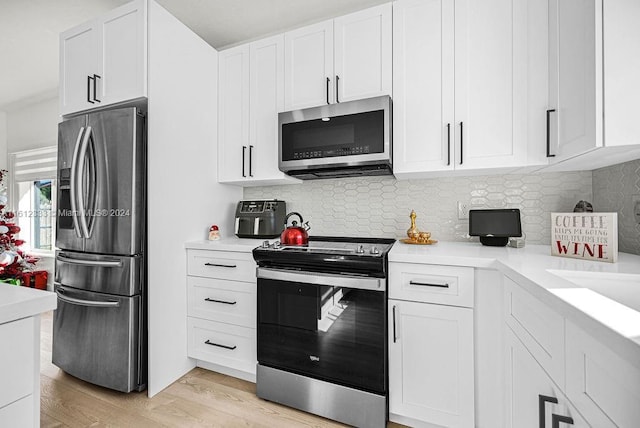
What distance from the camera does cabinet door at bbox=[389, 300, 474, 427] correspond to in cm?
144

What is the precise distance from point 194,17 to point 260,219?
1704mm

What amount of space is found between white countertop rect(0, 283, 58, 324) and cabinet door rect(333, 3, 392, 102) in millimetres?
1737

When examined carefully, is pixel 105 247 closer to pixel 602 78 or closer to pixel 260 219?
pixel 260 219

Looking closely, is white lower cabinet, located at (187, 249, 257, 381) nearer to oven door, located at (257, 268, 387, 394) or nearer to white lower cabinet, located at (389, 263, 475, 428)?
oven door, located at (257, 268, 387, 394)

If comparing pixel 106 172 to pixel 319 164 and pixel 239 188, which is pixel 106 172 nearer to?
pixel 239 188

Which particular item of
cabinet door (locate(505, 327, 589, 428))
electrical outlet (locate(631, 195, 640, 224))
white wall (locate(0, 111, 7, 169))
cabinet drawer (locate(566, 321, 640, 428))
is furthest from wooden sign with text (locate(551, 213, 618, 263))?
white wall (locate(0, 111, 7, 169))

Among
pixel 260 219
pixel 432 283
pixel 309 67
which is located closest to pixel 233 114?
pixel 309 67

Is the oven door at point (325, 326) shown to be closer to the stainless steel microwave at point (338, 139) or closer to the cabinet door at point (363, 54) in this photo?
the stainless steel microwave at point (338, 139)

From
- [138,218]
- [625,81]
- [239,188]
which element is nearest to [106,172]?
[138,218]

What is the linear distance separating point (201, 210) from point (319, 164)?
978 mm

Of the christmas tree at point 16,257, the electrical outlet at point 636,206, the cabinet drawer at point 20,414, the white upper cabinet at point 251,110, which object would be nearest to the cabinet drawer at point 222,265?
the white upper cabinet at point 251,110

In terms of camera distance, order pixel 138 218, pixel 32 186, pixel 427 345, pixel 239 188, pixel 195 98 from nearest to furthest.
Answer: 1. pixel 427 345
2. pixel 138 218
3. pixel 195 98
4. pixel 239 188
5. pixel 32 186

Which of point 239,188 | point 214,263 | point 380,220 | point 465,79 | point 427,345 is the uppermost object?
point 465,79

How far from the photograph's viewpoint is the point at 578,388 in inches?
27.6
